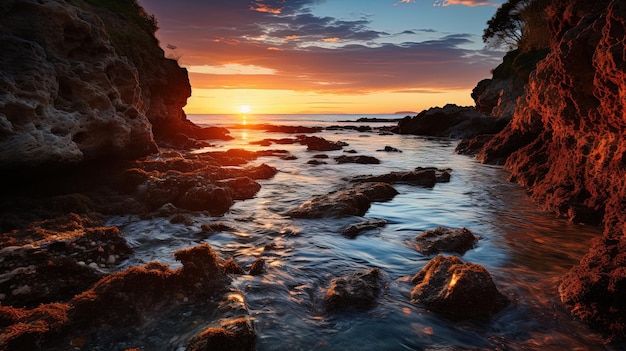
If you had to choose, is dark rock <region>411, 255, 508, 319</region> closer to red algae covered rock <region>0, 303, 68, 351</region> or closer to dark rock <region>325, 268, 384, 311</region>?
dark rock <region>325, 268, 384, 311</region>

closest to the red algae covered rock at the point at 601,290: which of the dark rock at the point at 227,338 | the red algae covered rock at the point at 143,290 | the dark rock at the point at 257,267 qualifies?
the dark rock at the point at 227,338

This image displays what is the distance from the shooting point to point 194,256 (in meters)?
5.30

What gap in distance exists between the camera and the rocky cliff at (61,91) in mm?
8688

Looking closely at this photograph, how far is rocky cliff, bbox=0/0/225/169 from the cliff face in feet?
0.06

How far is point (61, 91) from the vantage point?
1076cm

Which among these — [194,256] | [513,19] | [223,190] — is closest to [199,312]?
[194,256]

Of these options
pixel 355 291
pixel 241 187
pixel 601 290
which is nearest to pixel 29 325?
pixel 355 291

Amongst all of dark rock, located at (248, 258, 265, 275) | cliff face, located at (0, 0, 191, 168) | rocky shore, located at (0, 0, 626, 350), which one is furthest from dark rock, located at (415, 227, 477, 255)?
cliff face, located at (0, 0, 191, 168)

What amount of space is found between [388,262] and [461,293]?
2093 millimetres

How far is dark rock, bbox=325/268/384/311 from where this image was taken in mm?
5340

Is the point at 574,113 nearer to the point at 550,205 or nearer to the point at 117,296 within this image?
the point at 550,205

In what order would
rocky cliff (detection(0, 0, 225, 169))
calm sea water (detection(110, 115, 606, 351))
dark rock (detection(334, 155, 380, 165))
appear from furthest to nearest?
1. dark rock (detection(334, 155, 380, 165))
2. rocky cliff (detection(0, 0, 225, 169))
3. calm sea water (detection(110, 115, 606, 351))

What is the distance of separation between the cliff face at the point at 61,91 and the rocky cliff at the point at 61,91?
0.06 feet

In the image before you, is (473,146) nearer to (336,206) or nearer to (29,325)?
(336,206)
